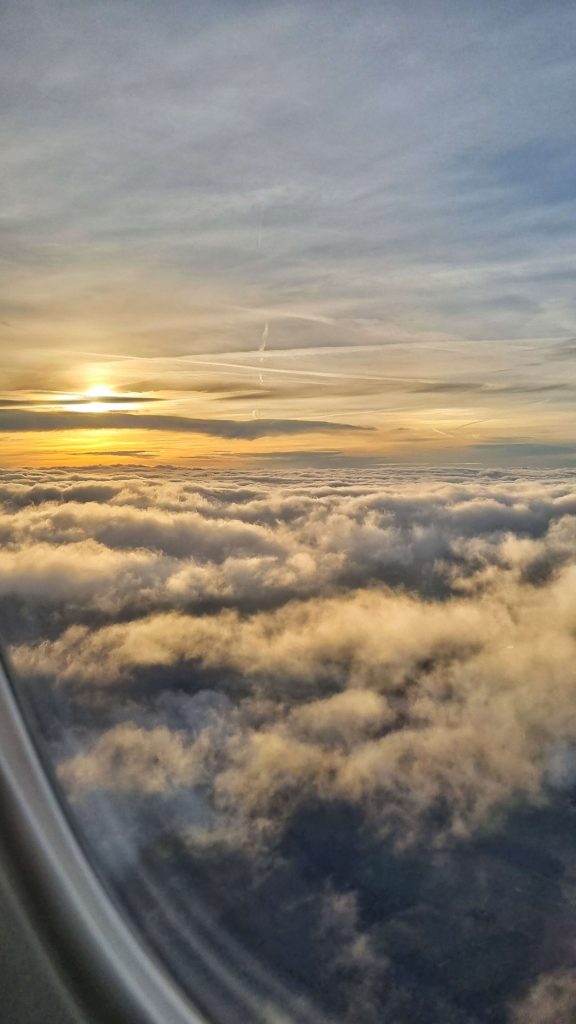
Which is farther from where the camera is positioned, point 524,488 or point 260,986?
point 524,488

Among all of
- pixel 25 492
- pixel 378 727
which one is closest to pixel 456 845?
pixel 378 727

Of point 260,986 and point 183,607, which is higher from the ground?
point 183,607

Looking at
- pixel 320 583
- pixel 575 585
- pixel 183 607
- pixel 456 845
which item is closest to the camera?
pixel 183 607

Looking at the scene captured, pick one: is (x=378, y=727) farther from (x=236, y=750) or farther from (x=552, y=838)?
(x=236, y=750)

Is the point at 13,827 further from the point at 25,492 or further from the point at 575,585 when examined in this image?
the point at 575,585

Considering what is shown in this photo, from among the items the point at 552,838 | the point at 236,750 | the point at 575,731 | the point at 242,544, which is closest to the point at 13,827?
the point at 236,750

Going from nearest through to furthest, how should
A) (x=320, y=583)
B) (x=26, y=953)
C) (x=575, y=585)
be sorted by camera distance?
1. (x=26, y=953)
2. (x=320, y=583)
3. (x=575, y=585)

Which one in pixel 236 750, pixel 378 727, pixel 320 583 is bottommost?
pixel 378 727
